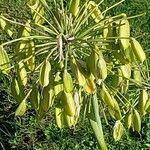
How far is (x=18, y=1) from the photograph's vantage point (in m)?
3.50

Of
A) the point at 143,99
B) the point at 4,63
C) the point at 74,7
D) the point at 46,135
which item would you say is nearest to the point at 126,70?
the point at 143,99

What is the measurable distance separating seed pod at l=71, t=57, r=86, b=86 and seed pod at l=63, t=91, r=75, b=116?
0.14 ft

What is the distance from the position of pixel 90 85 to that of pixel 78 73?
6 cm

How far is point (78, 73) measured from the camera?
1.31 metres

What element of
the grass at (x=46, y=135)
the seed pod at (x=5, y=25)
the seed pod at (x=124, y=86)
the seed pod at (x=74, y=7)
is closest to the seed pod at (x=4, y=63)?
the seed pod at (x=5, y=25)

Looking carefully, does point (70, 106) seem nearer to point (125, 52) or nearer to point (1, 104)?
point (125, 52)

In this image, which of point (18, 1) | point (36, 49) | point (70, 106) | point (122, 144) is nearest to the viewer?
point (70, 106)

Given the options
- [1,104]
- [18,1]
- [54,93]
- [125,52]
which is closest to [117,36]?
[125,52]

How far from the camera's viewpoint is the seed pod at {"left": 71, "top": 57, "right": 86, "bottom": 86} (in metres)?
1.31

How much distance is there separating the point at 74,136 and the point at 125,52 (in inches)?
64.2

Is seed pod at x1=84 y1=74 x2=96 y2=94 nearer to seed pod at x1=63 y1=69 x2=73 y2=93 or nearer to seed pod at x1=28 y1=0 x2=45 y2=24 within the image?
seed pod at x1=63 y1=69 x2=73 y2=93

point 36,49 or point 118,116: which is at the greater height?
point 36,49

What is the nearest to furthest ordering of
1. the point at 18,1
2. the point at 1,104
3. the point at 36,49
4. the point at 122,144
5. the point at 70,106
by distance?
the point at 70,106
the point at 36,49
the point at 122,144
the point at 1,104
the point at 18,1

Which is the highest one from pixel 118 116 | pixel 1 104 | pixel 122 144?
pixel 118 116
